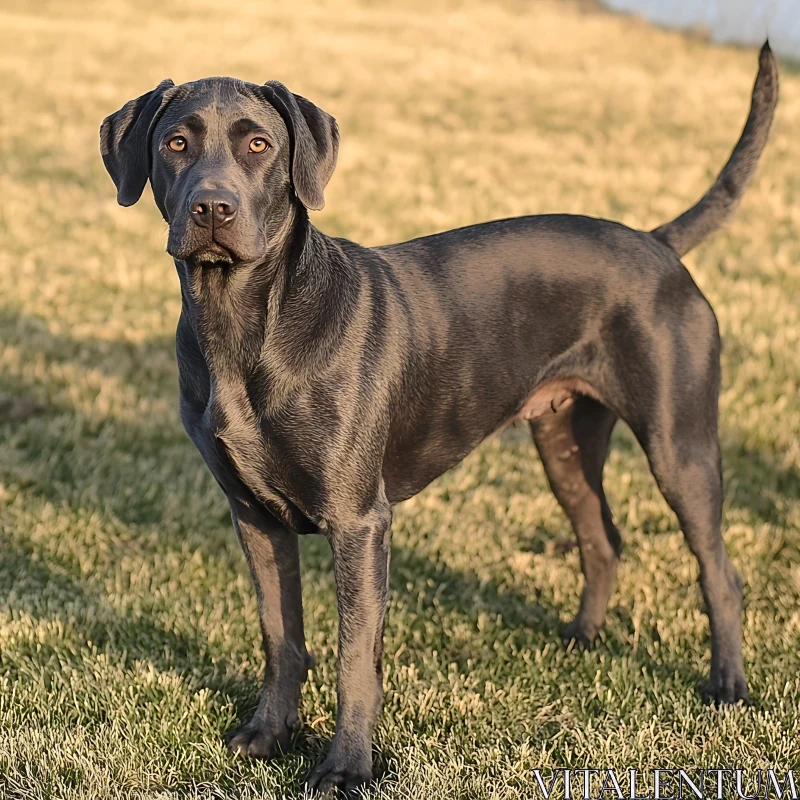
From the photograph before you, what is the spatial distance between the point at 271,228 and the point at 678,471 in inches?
75.5

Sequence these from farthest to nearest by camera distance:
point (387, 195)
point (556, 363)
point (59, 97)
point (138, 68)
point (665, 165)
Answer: point (138, 68) → point (59, 97) → point (665, 165) → point (387, 195) → point (556, 363)

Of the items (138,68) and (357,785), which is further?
(138,68)

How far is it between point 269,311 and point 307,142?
57cm

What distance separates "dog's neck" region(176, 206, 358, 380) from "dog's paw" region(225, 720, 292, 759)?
4.41 ft

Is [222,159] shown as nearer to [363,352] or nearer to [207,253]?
[207,253]

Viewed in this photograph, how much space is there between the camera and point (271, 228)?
3412 mm

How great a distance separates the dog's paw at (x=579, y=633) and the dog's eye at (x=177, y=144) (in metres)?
2.69

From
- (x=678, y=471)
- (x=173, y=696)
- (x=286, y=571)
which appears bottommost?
(x=173, y=696)

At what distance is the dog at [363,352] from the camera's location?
3.39 m

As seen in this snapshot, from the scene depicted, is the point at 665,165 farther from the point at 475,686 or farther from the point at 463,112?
the point at 475,686

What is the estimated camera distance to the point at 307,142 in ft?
11.3

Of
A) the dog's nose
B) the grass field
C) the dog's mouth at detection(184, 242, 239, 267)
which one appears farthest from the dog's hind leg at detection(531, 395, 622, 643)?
the dog's nose

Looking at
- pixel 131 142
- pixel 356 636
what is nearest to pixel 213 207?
pixel 131 142

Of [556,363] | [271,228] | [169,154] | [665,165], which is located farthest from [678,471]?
[665,165]
